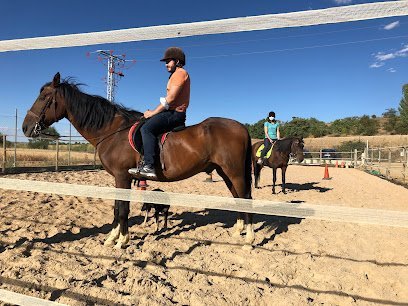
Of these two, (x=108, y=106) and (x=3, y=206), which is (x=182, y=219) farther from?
(x=3, y=206)

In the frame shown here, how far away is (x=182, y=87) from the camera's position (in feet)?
14.5

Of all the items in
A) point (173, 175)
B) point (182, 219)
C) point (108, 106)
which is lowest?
point (182, 219)

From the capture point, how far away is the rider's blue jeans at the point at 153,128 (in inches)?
173

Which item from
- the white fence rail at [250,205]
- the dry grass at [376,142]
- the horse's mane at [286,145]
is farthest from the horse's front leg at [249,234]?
the dry grass at [376,142]

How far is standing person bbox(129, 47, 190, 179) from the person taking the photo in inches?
170

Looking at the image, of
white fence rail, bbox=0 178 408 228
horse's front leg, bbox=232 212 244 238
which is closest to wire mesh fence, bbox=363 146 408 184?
horse's front leg, bbox=232 212 244 238

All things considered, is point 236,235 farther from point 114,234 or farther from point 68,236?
point 68,236

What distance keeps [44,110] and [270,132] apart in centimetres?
745

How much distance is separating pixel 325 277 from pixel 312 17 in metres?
2.94

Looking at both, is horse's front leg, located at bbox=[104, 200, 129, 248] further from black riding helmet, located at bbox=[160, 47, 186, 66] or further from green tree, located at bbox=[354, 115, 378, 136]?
green tree, located at bbox=[354, 115, 378, 136]

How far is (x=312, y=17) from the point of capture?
1814 millimetres

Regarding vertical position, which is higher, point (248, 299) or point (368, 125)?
point (368, 125)

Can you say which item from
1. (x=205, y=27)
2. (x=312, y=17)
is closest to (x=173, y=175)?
(x=205, y=27)

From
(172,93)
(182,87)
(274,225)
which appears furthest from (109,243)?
(274,225)
